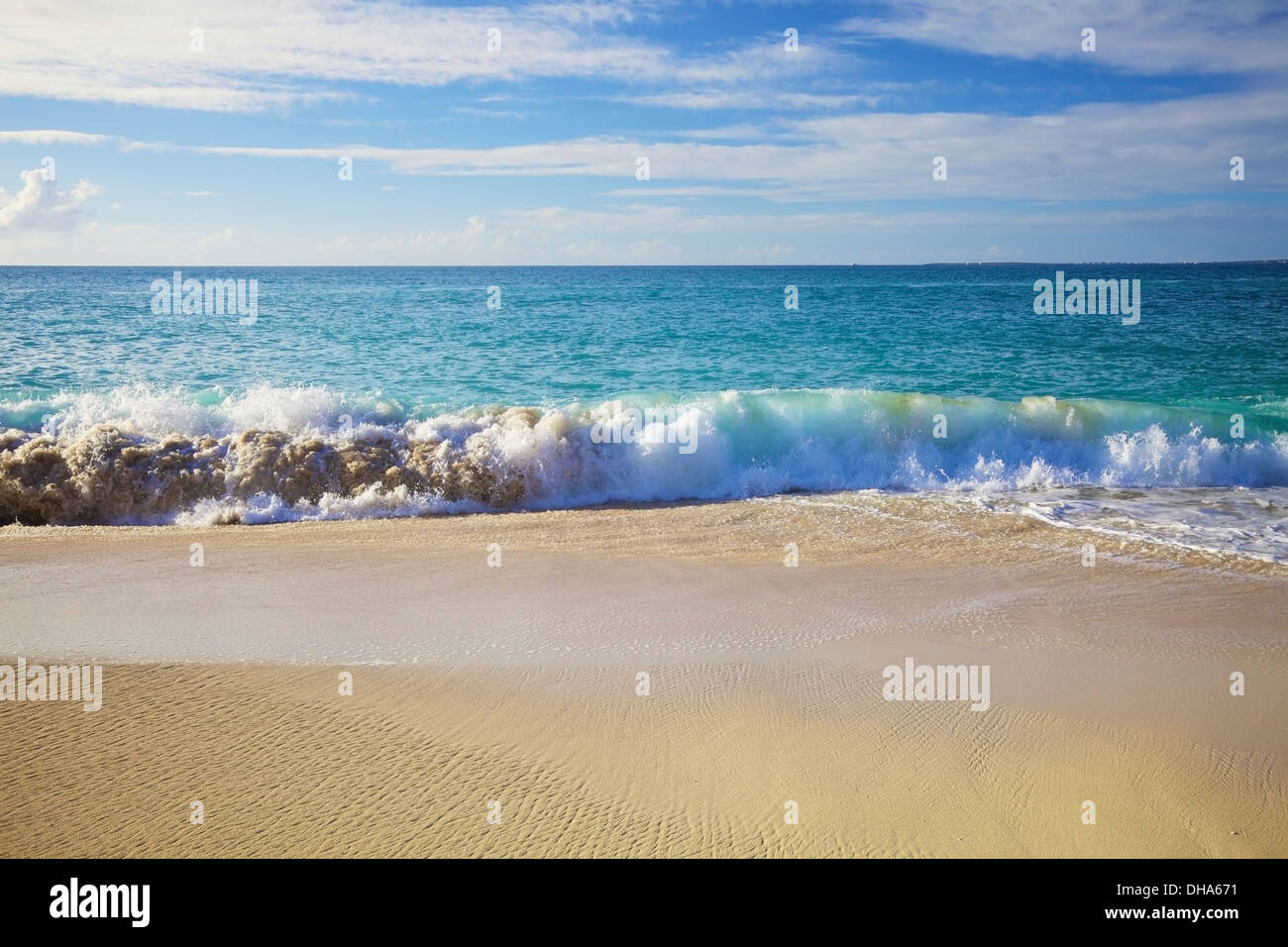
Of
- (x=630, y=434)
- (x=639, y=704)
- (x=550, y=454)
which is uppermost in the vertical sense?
(x=630, y=434)

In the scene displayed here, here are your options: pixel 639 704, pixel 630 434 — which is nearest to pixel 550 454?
pixel 630 434

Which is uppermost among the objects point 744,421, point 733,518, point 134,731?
point 744,421

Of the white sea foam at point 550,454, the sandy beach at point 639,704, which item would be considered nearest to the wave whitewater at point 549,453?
the white sea foam at point 550,454

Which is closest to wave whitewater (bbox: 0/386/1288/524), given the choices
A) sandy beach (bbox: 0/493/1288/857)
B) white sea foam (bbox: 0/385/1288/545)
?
white sea foam (bbox: 0/385/1288/545)

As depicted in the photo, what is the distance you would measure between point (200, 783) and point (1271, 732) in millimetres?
5307

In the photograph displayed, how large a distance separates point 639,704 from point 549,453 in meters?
6.35

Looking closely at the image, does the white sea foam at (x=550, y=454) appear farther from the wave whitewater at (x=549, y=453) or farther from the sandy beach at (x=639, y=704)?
the sandy beach at (x=639, y=704)

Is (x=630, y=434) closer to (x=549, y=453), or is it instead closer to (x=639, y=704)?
(x=549, y=453)

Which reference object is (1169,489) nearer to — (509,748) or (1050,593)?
(1050,593)

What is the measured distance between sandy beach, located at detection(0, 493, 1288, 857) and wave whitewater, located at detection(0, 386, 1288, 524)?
2.24 meters

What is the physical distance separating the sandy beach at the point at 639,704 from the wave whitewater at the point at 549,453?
7.35 feet

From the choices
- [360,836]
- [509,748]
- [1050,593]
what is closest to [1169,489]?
[1050,593]

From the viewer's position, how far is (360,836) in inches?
130

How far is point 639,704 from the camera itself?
457 cm
